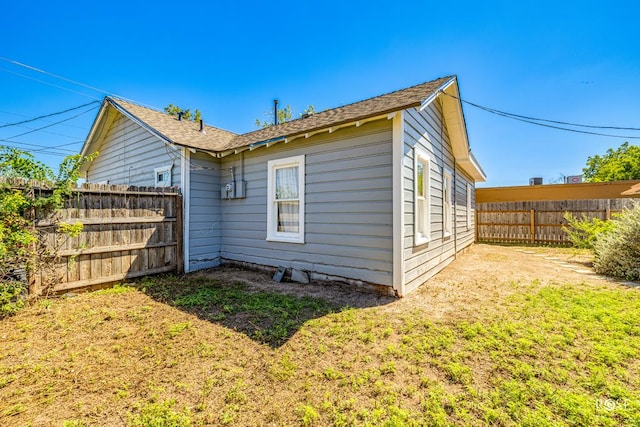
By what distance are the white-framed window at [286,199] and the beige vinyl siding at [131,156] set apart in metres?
2.60

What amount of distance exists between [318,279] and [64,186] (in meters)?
4.71

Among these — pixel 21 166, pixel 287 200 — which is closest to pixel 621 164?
pixel 287 200

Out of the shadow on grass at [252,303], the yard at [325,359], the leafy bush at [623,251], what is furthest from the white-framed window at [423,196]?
the leafy bush at [623,251]

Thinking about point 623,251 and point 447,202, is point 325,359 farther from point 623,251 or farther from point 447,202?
point 623,251

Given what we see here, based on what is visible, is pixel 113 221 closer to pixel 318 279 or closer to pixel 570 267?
Answer: pixel 318 279

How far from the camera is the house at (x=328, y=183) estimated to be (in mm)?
4430

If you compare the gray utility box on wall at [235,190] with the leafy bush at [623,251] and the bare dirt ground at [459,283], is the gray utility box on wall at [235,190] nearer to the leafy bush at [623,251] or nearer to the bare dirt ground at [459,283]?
the bare dirt ground at [459,283]

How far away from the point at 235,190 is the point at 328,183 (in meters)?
2.84

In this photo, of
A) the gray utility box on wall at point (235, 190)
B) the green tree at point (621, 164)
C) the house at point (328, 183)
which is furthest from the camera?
the green tree at point (621, 164)

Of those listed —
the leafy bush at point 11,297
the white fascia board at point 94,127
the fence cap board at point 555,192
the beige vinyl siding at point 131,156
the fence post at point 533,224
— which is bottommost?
the leafy bush at point 11,297

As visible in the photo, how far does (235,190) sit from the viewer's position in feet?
22.1

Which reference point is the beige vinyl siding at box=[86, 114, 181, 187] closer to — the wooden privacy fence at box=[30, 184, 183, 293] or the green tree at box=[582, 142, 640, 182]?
the wooden privacy fence at box=[30, 184, 183, 293]

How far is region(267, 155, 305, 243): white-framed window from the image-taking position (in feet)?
18.1

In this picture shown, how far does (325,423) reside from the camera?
5.95 ft
